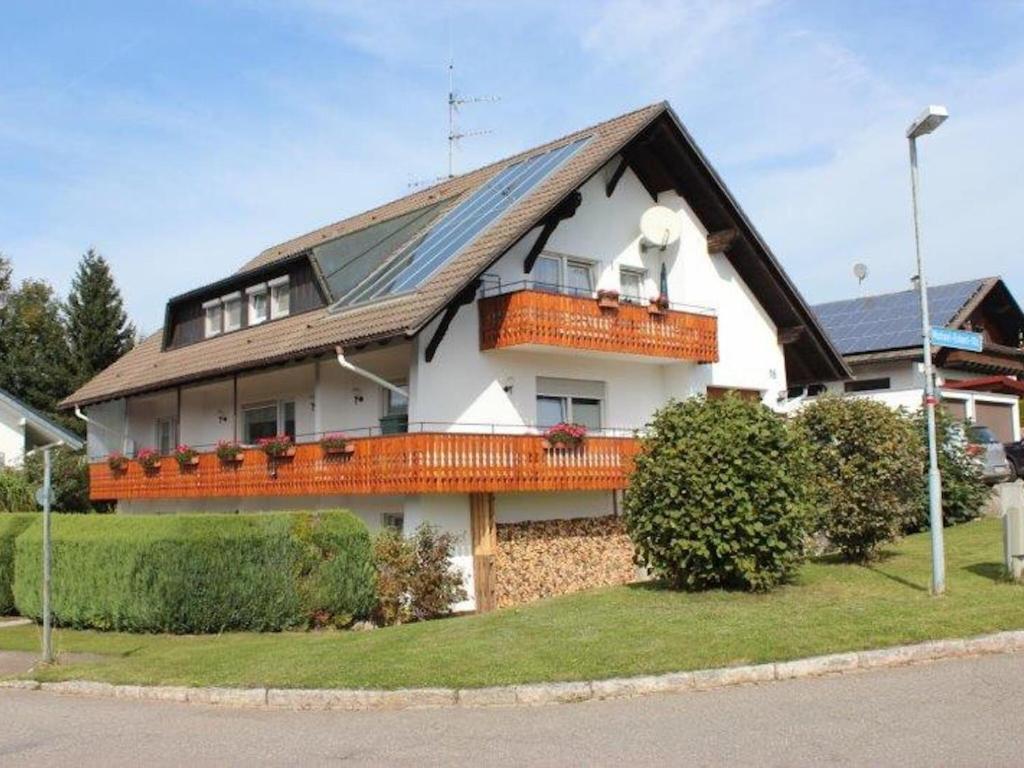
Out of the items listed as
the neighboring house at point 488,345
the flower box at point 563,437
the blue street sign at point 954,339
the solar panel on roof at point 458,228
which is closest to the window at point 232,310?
the neighboring house at point 488,345

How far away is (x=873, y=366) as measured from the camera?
34.1m

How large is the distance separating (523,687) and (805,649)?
2.89 metres

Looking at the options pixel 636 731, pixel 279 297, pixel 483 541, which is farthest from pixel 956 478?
pixel 279 297

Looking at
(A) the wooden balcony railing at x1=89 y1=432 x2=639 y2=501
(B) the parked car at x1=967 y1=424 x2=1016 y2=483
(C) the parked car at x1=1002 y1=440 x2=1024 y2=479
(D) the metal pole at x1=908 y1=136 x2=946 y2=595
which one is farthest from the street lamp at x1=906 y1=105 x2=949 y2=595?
(C) the parked car at x1=1002 y1=440 x2=1024 y2=479

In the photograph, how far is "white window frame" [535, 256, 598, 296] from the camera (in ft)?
76.8

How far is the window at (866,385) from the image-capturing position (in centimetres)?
3416

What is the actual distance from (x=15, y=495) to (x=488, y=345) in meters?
15.9

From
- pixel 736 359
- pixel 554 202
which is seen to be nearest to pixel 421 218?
pixel 554 202

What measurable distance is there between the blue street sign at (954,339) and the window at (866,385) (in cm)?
1962

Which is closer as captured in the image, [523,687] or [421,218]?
[523,687]

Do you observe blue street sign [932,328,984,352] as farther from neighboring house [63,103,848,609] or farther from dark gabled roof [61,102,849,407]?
dark gabled roof [61,102,849,407]

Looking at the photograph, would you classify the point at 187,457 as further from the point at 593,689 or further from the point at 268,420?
the point at 593,689

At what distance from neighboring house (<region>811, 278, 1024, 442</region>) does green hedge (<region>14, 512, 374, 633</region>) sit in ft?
53.7

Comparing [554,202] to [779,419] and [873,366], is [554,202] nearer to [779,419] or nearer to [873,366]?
[779,419]
